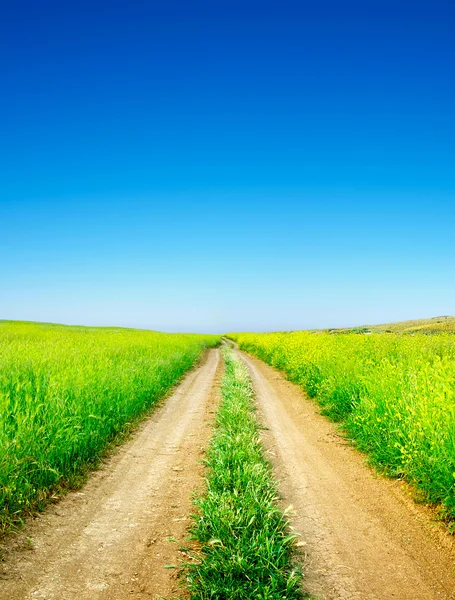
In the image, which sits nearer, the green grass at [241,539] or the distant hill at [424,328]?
the green grass at [241,539]

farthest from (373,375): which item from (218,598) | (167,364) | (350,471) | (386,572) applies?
(167,364)

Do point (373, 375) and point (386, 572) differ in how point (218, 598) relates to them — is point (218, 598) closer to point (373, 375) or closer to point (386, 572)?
point (386, 572)

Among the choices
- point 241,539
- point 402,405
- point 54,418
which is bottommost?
point 241,539

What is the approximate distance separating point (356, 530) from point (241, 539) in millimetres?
1735

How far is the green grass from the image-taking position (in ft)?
11.8

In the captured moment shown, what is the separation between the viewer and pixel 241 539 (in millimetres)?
4062

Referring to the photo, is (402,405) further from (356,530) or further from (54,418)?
(54,418)

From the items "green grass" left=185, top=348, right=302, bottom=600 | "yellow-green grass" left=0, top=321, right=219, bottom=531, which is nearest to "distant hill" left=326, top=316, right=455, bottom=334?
"yellow-green grass" left=0, top=321, right=219, bottom=531

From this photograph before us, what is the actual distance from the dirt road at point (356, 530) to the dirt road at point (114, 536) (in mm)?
1477

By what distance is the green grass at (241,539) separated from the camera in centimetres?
360

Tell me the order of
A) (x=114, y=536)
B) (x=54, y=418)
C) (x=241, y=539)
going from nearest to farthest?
(x=241, y=539) < (x=114, y=536) < (x=54, y=418)

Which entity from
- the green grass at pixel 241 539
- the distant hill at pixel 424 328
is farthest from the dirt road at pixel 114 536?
the distant hill at pixel 424 328

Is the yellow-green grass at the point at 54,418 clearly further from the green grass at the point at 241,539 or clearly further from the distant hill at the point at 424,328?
the distant hill at the point at 424,328

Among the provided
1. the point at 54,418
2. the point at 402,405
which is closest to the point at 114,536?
the point at 54,418
